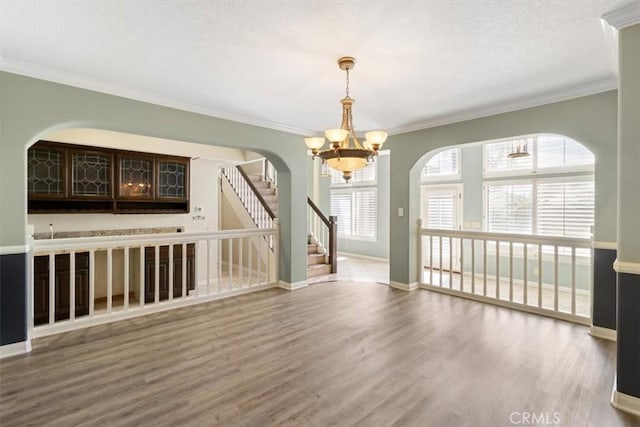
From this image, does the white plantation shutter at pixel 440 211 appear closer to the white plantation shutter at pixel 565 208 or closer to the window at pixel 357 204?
the window at pixel 357 204

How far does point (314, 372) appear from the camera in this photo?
2439mm

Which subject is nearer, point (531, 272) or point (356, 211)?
point (531, 272)

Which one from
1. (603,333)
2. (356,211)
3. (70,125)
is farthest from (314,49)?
(356,211)

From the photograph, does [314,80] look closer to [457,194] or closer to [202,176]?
[202,176]

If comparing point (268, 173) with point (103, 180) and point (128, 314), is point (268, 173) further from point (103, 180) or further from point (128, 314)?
point (128, 314)

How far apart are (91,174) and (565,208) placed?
7379 millimetres

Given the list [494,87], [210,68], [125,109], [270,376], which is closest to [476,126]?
[494,87]

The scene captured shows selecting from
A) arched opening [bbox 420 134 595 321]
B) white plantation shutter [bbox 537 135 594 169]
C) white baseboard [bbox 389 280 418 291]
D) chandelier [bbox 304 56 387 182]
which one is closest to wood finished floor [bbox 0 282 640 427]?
white baseboard [bbox 389 280 418 291]

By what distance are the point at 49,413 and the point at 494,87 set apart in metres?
4.46

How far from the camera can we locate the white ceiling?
1965 millimetres

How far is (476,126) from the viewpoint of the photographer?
406 cm

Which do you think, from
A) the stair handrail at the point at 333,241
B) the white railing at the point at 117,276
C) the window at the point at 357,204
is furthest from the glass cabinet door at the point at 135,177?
the window at the point at 357,204

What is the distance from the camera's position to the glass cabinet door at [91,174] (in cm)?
452

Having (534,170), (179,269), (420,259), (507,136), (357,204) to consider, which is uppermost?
(507,136)
